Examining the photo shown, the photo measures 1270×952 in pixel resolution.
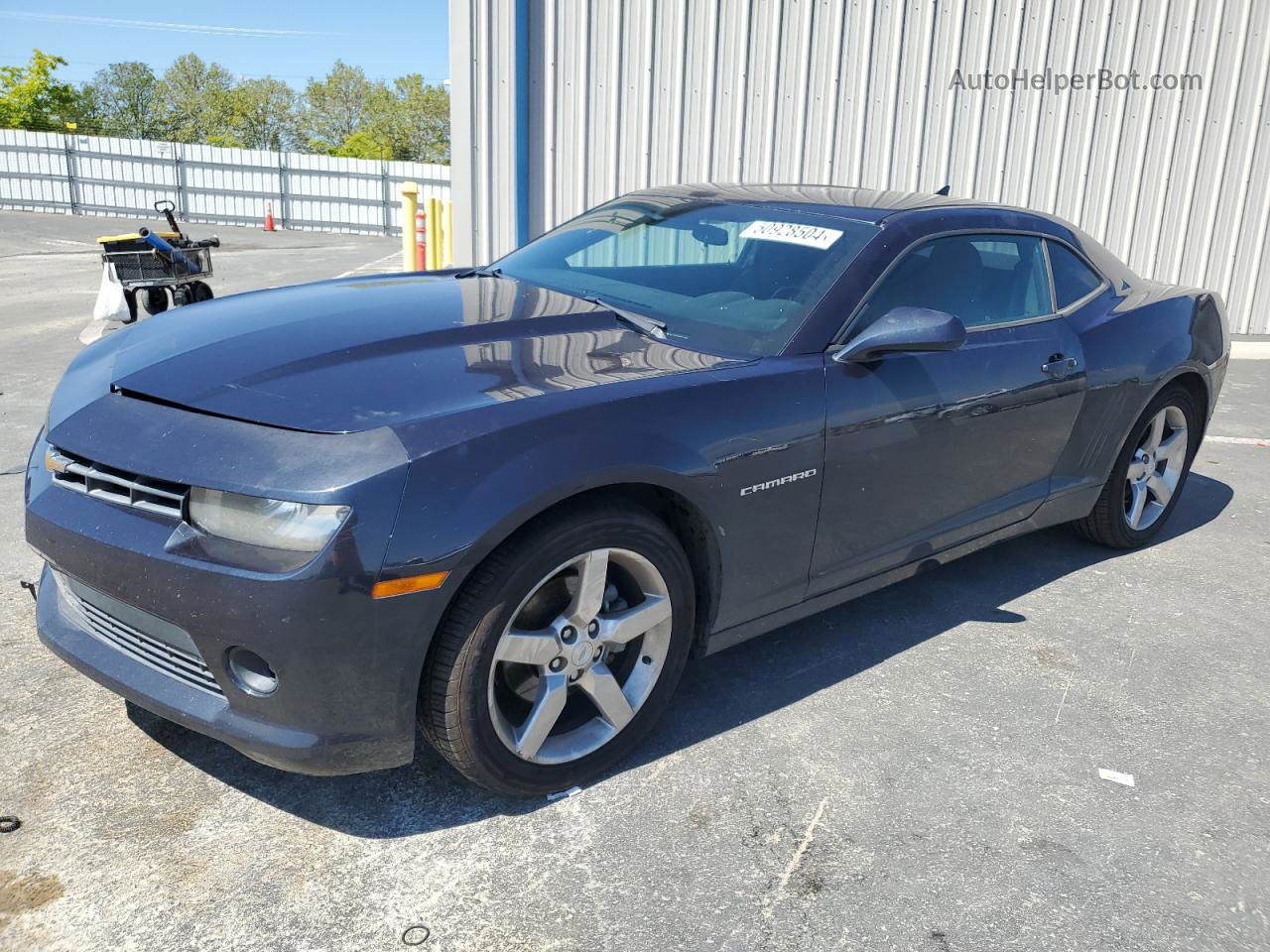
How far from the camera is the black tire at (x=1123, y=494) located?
443 cm

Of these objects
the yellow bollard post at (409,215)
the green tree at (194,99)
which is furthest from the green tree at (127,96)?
the yellow bollard post at (409,215)

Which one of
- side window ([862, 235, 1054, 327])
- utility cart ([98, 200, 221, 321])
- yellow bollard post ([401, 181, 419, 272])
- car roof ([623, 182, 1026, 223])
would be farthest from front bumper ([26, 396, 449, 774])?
yellow bollard post ([401, 181, 419, 272])

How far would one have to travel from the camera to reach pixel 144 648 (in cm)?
240

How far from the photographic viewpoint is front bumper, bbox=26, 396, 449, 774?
6.96 feet

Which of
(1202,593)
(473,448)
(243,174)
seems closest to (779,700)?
(473,448)

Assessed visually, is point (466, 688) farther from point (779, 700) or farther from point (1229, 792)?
point (1229, 792)

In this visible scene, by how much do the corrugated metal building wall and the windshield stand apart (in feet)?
17.1

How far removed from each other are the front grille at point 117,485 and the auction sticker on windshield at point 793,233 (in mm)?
2126

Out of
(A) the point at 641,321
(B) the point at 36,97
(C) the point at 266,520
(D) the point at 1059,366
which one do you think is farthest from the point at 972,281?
(B) the point at 36,97

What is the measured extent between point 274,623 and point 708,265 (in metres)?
1.99

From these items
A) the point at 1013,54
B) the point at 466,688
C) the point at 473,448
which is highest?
the point at 1013,54

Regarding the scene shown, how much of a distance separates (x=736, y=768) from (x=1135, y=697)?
1.46 meters

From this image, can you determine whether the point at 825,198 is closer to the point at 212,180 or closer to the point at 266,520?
the point at 266,520

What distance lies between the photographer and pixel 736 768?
281 centimetres
